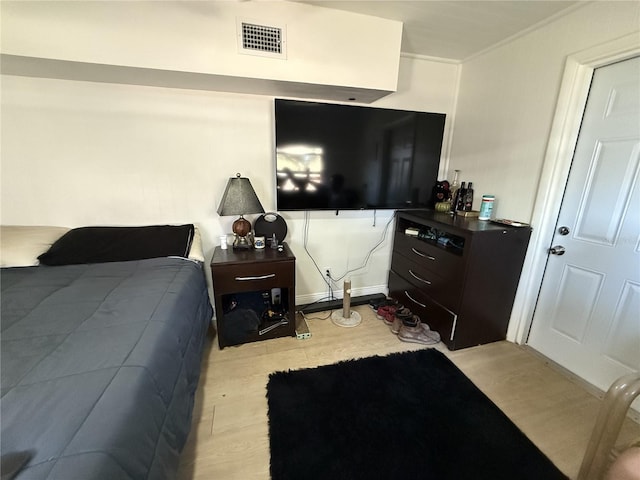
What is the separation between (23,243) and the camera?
1.65 metres

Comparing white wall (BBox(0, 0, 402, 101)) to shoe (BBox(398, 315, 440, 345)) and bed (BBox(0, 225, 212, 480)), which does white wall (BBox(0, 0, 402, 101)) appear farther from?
shoe (BBox(398, 315, 440, 345))

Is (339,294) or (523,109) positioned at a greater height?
(523,109)

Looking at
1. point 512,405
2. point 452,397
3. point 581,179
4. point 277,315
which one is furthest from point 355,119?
point 512,405

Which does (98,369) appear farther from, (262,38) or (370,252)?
(370,252)

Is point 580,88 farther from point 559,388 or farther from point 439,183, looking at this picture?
point 559,388

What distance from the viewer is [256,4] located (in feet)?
5.06

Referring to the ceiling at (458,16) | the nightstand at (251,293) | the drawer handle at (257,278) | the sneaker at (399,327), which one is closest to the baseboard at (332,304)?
the nightstand at (251,293)

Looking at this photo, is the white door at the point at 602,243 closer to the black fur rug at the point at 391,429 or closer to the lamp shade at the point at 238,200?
the black fur rug at the point at 391,429

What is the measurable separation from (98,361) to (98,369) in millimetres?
44

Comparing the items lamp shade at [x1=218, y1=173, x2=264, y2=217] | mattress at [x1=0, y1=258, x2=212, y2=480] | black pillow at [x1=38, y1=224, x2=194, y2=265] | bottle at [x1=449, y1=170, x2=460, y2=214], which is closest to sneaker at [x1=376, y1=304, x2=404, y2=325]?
bottle at [x1=449, y1=170, x2=460, y2=214]

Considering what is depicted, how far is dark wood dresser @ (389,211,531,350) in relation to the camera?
5.98 ft

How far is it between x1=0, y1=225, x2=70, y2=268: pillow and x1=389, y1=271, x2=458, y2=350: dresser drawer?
2.68 meters

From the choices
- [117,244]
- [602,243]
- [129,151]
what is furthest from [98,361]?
[602,243]

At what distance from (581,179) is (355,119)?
1544mm
